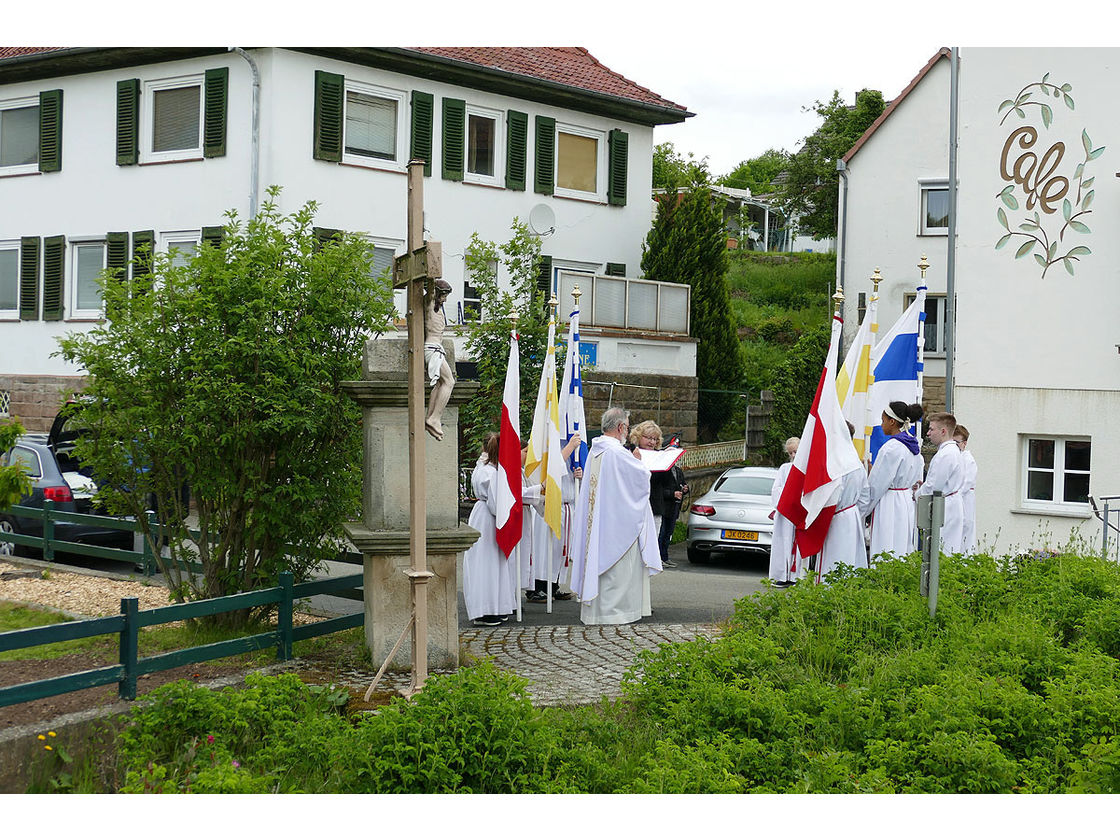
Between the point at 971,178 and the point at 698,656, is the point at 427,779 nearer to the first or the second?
the point at 698,656

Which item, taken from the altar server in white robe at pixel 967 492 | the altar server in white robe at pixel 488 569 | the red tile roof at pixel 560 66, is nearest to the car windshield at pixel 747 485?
the altar server in white robe at pixel 967 492

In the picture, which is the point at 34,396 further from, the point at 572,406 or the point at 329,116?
the point at 572,406

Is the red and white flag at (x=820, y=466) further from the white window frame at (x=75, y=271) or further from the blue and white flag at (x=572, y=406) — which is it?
the white window frame at (x=75, y=271)

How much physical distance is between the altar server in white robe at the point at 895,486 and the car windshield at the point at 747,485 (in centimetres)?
513

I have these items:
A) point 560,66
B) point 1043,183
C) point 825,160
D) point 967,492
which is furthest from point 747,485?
point 825,160

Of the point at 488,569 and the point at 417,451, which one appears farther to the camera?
the point at 488,569

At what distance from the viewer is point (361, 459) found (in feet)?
29.9

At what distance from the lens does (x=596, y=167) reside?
27609 mm

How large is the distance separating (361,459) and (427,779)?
413 cm

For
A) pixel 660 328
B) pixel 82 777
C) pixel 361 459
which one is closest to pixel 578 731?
pixel 82 777

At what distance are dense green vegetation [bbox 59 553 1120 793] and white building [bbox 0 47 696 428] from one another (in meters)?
16.5

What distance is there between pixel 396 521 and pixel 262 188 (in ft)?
49.9

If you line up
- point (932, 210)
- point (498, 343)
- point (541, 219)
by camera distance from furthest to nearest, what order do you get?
point (932, 210) → point (541, 219) → point (498, 343)

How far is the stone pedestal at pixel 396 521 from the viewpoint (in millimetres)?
8125
